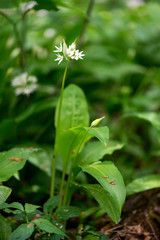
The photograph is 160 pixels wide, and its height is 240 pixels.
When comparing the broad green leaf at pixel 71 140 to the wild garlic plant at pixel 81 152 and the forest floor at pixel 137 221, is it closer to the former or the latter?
the wild garlic plant at pixel 81 152

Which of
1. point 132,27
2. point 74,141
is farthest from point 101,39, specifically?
point 74,141

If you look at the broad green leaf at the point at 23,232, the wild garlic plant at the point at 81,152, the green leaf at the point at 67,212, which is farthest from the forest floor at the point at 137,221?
the broad green leaf at the point at 23,232

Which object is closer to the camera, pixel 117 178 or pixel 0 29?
pixel 117 178

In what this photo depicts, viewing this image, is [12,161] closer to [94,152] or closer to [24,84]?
[94,152]

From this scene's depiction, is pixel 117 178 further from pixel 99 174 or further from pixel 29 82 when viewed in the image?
pixel 29 82

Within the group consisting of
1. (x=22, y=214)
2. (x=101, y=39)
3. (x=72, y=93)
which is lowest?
(x=22, y=214)

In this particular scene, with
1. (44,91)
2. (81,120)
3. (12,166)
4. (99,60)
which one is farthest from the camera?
(99,60)
